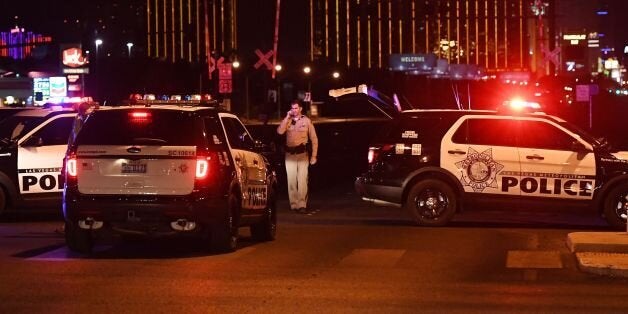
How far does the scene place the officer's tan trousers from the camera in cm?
1689

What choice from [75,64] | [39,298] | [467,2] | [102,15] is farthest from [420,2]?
[39,298]

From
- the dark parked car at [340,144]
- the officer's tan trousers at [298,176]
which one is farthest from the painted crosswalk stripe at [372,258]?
the dark parked car at [340,144]

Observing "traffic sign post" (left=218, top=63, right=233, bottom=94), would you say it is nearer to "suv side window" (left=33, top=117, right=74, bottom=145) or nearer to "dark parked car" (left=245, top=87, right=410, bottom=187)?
"dark parked car" (left=245, top=87, right=410, bottom=187)

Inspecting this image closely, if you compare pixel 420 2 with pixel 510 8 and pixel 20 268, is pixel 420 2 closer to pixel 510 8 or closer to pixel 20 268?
pixel 510 8

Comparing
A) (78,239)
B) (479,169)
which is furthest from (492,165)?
(78,239)

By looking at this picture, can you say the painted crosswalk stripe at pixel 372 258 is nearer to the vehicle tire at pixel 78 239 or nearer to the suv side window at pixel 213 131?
the suv side window at pixel 213 131

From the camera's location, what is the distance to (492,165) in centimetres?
1476

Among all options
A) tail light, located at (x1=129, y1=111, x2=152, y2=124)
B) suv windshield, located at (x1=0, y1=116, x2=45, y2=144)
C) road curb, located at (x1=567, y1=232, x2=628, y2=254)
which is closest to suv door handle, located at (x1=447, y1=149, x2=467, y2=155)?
road curb, located at (x1=567, y1=232, x2=628, y2=254)

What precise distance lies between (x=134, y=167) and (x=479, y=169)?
5591 millimetres

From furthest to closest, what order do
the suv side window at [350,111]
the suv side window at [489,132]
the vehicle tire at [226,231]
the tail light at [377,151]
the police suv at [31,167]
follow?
1. the suv side window at [350,111]
2. the police suv at [31,167]
3. the tail light at [377,151]
4. the suv side window at [489,132]
5. the vehicle tire at [226,231]

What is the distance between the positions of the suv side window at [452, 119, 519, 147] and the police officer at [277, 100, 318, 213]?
302cm

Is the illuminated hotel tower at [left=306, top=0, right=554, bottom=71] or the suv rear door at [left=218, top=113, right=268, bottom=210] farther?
the illuminated hotel tower at [left=306, top=0, right=554, bottom=71]

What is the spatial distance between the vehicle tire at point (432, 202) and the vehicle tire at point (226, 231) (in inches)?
153

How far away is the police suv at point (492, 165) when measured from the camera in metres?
14.5
